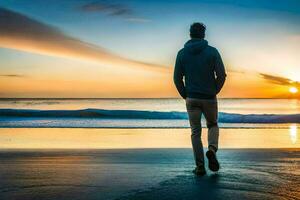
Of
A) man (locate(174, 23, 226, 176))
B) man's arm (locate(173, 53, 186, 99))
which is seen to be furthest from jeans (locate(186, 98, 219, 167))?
man's arm (locate(173, 53, 186, 99))

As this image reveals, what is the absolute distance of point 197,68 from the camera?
6.50 meters

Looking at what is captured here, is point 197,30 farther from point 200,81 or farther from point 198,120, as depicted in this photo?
point 198,120

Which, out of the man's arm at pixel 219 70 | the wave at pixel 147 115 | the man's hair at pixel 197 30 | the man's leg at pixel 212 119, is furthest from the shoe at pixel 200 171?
the wave at pixel 147 115

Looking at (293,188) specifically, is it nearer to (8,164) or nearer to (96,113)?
(8,164)

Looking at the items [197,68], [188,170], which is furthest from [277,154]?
[197,68]

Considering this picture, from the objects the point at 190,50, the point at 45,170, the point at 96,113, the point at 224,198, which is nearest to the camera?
the point at 224,198

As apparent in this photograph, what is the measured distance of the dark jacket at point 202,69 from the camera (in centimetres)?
645

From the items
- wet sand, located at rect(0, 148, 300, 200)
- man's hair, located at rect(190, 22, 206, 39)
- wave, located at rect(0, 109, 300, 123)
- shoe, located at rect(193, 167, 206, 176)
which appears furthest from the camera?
wave, located at rect(0, 109, 300, 123)

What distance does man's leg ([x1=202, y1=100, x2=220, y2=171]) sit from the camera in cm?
644

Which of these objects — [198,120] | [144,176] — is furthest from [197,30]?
[144,176]

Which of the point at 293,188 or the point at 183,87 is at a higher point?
the point at 183,87

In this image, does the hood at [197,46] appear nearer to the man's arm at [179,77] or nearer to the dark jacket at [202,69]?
the dark jacket at [202,69]

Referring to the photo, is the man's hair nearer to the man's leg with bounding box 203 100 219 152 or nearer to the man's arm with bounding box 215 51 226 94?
the man's arm with bounding box 215 51 226 94

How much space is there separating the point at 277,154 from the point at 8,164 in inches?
203
